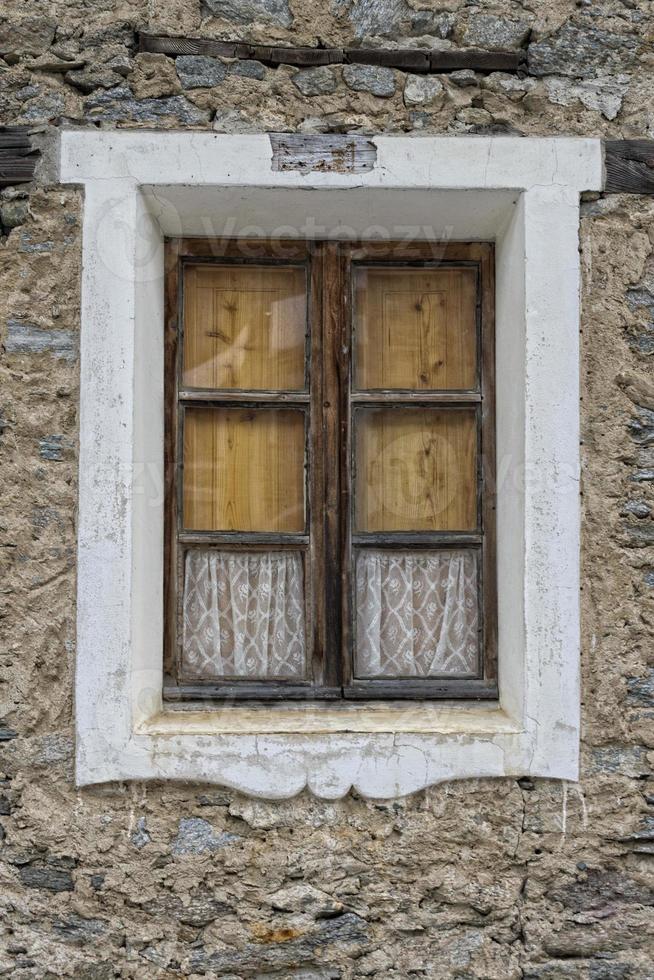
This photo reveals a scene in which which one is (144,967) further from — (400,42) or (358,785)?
(400,42)

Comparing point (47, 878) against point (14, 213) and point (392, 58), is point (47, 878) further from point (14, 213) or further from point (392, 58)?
point (392, 58)

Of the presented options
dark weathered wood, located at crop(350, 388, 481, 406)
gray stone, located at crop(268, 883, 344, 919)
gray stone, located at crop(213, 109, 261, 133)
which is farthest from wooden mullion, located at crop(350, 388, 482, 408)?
gray stone, located at crop(268, 883, 344, 919)

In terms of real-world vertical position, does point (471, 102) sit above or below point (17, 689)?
above

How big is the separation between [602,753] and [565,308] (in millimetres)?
1222

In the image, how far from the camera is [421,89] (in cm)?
227

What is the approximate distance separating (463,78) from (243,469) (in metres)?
1.26

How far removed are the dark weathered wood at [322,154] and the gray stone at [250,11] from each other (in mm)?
330

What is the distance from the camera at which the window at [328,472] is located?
96.3 inches

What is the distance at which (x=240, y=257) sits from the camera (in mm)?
2469

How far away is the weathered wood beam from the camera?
7.38 feet

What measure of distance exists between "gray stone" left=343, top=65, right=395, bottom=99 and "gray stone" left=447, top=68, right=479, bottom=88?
0.54 ft

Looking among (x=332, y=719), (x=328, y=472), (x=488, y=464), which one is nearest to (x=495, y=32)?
(x=488, y=464)

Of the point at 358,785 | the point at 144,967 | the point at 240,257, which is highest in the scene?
the point at 240,257

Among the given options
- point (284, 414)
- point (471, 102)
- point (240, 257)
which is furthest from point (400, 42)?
point (284, 414)
